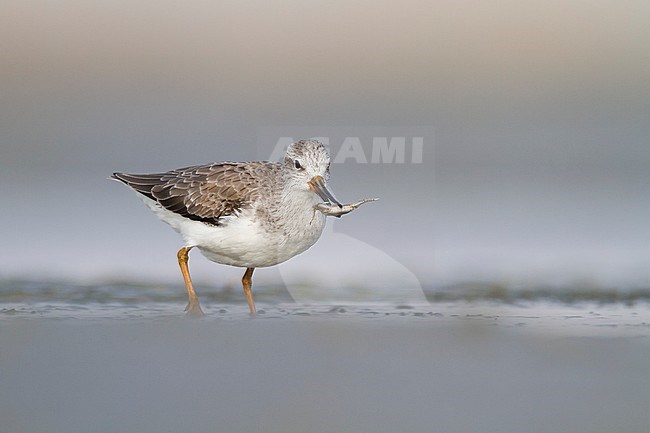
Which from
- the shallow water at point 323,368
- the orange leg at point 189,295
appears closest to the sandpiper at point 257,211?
the orange leg at point 189,295

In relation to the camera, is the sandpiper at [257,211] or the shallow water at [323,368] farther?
the sandpiper at [257,211]

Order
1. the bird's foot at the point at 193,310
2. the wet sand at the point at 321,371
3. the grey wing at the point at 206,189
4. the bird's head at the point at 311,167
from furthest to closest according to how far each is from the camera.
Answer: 1. the grey wing at the point at 206,189
2. the bird's head at the point at 311,167
3. the bird's foot at the point at 193,310
4. the wet sand at the point at 321,371

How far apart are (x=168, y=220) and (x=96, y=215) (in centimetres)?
236

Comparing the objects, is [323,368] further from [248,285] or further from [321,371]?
[248,285]

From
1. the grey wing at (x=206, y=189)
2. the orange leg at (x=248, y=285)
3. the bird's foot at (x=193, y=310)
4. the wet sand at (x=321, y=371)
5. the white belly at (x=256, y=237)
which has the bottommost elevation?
the wet sand at (x=321, y=371)

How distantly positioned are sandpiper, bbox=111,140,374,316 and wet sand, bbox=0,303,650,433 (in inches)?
19.5

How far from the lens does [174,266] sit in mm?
9516

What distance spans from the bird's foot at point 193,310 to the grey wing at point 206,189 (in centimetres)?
60

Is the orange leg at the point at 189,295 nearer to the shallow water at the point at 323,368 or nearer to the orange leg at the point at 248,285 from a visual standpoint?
the shallow water at the point at 323,368

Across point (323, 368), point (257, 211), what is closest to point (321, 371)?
point (323, 368)

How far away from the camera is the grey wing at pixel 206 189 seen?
8.25 metres

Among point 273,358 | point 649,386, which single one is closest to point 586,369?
point 649,386

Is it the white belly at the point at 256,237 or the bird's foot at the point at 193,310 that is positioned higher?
the white belly at the point at 256,237

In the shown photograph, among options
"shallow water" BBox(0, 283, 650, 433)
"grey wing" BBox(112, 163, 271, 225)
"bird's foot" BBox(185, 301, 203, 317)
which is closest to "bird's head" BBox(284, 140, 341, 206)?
"grey wing" BBox(112, 163, 271, 225)
